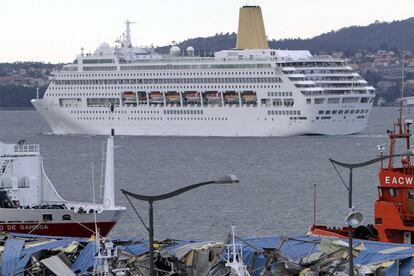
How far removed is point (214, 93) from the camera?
4919 inches

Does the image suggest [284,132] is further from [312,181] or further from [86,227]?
[86,227]

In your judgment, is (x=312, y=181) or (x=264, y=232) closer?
(x=264, y=232)

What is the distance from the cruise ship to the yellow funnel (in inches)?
3.5

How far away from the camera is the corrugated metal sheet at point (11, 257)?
32.3 m

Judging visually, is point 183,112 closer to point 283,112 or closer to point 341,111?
point 283,112

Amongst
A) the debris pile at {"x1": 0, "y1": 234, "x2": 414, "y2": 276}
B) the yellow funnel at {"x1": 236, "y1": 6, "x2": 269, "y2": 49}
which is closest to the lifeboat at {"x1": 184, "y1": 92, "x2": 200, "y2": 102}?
the yellow funnel at {"x1": 236, "y1": 6, "x2": 269, "y2": 49}

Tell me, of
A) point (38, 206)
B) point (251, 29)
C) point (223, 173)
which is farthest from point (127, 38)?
point (38, 206)

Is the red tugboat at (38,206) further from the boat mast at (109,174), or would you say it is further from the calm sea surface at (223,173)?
the calm sea surface at (223,173)

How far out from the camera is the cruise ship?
11812 centimetres

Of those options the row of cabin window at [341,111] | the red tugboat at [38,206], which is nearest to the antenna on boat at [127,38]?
the row of cabin window at [341,111]

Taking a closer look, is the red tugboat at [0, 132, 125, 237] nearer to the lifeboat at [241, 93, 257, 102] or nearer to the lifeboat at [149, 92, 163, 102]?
the lifeboat at [241, 93, 257, 102]

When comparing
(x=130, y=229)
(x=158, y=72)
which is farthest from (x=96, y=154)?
(x=130, y=229)

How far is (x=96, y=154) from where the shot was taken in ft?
333

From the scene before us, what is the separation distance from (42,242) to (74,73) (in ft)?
326
